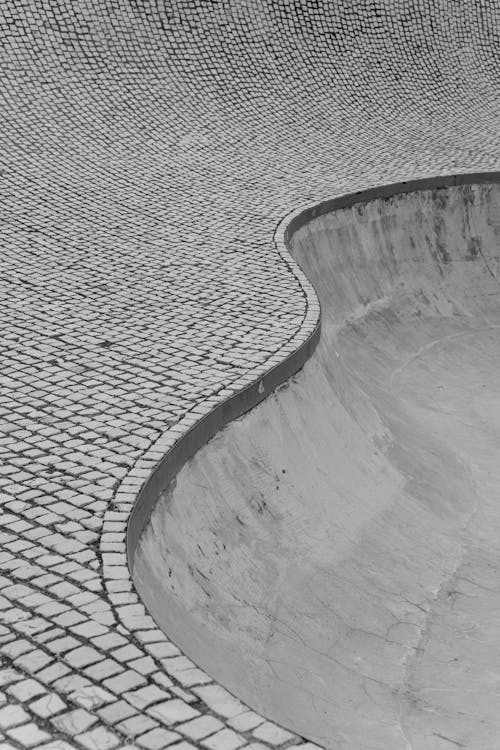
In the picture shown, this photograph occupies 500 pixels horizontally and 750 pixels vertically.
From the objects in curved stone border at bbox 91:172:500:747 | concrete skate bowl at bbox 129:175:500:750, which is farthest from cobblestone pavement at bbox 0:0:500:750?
concrete skate bowl at bbox 129:175:500:750

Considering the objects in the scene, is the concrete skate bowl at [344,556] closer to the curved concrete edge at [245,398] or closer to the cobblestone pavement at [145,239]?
the curved concrete edge at [245,398]

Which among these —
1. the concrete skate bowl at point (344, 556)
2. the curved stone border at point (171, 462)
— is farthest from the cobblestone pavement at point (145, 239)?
the concrete skate bowl at point (344, 556)

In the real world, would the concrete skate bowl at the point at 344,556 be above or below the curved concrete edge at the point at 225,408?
below

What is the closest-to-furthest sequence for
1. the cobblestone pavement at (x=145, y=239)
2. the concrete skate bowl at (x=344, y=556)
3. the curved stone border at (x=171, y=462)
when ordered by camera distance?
1. the cobblestone pavement at (x=145, y=239)
2. the curved stone border at (x=171, y=462)
3. the concrete skate bowl at (x=344, y=556)

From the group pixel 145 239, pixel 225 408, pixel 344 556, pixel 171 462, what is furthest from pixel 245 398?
pixel 145 239

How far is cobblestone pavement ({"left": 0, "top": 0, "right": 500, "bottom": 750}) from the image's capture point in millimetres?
4008

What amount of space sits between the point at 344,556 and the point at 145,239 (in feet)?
13.6

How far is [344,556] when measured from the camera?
23.3 feet

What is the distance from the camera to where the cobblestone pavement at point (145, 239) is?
4008 millimetres

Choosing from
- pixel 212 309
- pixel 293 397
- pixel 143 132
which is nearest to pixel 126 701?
pixel 293 397

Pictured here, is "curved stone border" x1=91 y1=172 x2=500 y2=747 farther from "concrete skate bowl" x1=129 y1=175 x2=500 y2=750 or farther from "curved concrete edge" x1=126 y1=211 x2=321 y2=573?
"concrete skate bowl" x1=129 y1=175 x2=500 y2=750

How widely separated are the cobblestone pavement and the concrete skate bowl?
45cm

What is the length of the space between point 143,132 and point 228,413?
7758mm

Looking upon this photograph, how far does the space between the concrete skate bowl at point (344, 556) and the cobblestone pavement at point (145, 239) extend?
1.47 ft
